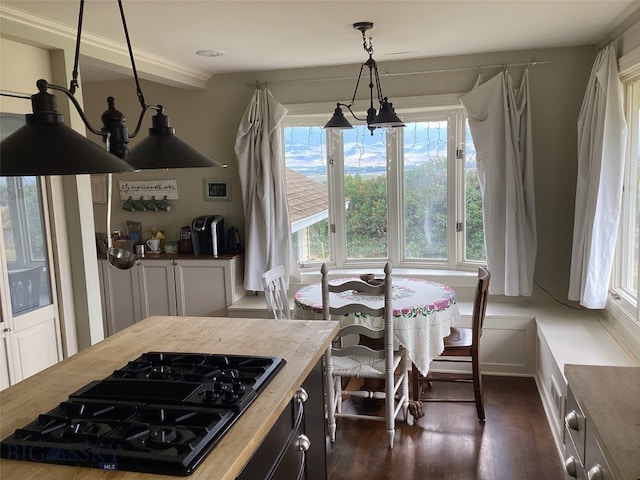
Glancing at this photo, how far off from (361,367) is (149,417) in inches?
69.1

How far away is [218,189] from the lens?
465cm

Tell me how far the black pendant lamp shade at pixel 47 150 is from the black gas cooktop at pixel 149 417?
0.64m

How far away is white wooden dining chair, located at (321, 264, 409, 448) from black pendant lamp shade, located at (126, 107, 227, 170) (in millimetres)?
1362

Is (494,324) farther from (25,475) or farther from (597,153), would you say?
(25,475)

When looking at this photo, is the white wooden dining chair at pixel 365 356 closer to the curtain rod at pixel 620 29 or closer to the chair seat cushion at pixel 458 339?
the chair seat cushion at pixel 458 339

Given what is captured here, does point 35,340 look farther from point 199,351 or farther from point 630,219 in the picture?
point 630,219

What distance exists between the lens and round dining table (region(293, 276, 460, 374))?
3008 mm

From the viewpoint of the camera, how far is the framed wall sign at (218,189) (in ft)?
15.2

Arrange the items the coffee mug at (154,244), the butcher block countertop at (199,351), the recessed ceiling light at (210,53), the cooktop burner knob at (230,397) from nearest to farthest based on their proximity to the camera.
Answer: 1. the butcher block countertop at (199,351)
2. the cooktop burner knob at (230,397)
3. the recessed ceiling light at (210,53)
4. the coffee mug at (154,244)

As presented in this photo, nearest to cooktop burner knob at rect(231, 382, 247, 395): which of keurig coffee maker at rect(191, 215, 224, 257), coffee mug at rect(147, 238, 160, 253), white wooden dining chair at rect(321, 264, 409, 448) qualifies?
white wooden dining chair at rect(321, 264, 409, 448)

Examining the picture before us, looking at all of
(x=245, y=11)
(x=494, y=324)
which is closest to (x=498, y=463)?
(x=494, y=324)

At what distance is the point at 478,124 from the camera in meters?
3.97

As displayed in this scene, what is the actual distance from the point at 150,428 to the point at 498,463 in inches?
83.5

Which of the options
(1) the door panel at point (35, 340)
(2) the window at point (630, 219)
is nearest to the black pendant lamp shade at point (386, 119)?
(2) the window at point (630, 219)
